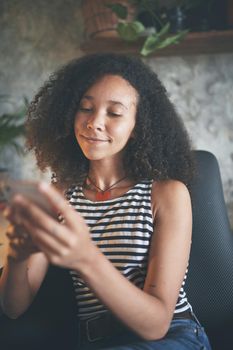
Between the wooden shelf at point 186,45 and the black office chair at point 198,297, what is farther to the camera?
the wooden shelf at point 186,45

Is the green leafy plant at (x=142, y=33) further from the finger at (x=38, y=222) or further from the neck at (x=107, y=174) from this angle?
the finger at (x=38, y=222)

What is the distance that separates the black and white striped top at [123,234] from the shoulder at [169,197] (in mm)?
18

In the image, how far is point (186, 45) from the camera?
6.01 feet

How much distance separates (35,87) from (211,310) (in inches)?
53.5

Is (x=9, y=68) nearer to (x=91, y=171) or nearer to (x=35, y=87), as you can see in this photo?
(x=35, y=87)

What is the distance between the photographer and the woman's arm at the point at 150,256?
25.0 inches

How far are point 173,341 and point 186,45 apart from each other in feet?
4.14

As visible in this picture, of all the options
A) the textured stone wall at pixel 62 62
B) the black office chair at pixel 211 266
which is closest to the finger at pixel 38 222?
the black office chair at pixel 211 266

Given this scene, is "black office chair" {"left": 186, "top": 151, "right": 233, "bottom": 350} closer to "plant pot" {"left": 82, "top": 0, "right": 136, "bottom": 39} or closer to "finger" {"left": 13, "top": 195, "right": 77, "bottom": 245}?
"finger" {"left": 13, "top": 195, "right": 77, "bottom": 245}

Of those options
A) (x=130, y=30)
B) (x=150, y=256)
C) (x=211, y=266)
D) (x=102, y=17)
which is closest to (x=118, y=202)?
(x=150, y=256)

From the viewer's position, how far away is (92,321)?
1046 mm

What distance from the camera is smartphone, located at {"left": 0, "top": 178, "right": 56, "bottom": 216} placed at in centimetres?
65

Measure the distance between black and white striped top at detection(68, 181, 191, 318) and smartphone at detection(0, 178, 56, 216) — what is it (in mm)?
395

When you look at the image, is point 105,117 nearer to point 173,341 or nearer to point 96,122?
→ point 96,122
